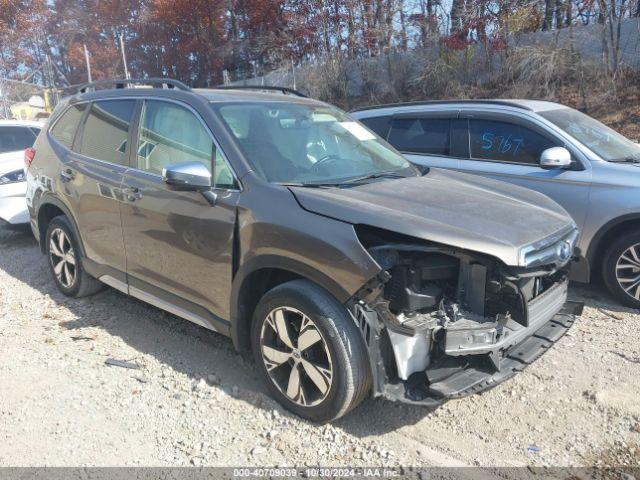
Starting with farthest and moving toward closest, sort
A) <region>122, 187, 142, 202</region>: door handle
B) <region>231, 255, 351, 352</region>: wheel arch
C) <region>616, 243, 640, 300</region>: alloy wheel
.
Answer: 1. <region>616, 243, 640, 300</region>: alloy wheel
2. <region>122, 187, 142, 202</region>: door handle
3. <region>231, 255, 351, 352</region>: wheel arch

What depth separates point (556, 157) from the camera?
4.92m

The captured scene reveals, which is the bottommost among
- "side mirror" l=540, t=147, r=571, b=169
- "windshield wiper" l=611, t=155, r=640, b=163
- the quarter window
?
"windshield wiper" l=611, t=155, r=640, b=163

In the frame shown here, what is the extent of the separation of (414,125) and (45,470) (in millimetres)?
4887

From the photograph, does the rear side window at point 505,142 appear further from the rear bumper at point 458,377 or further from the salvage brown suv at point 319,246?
the rear bumper at point 458,377

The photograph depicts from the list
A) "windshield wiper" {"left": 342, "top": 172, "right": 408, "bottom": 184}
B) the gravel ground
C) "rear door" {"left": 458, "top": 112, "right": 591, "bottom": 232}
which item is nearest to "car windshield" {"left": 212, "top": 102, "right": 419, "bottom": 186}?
"windshield wiper" {"left": 342, "top": 172, "right": 408, "bottom": 184}

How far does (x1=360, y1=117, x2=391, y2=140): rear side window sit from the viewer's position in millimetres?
6445

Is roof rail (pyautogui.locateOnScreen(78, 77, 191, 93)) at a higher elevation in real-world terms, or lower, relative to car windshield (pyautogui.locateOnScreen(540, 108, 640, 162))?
higher

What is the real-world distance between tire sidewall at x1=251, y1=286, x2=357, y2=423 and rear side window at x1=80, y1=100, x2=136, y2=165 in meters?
1.77

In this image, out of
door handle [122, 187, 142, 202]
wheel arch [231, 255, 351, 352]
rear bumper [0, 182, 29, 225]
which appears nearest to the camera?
wheel arch [231, 255, 351, 352]

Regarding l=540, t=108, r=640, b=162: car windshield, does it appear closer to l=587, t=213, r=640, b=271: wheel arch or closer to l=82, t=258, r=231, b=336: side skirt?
l=587, t=213, r=640, b=271: wheel arch

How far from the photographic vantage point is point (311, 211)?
3012mm

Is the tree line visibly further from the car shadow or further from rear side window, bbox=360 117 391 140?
Result: the car shadow

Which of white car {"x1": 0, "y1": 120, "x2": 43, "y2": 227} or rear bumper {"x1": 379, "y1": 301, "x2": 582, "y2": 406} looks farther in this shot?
white car {"x1": 0, "y1": 120, "x2": 43, "y2": 227}

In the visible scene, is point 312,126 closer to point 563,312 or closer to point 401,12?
point 563,312
